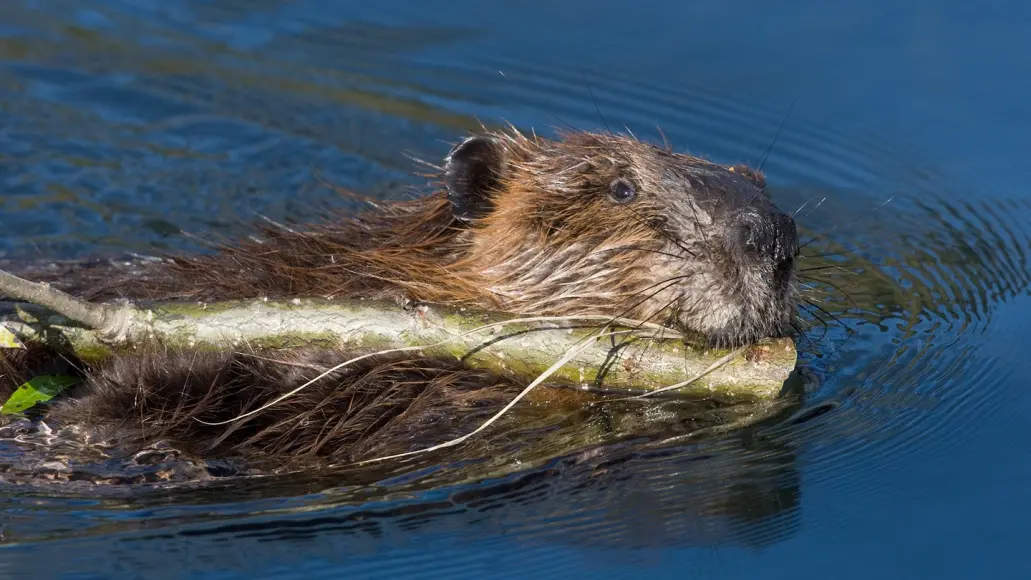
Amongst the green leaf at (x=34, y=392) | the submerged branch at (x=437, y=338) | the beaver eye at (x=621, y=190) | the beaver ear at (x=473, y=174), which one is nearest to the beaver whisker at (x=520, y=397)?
the submerged branch at (x=437, y=338)

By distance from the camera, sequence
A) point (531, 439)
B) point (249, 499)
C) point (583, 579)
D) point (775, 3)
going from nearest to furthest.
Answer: point (583, 579)
point (249, 499)
point (531, 439)
point (775, 3)

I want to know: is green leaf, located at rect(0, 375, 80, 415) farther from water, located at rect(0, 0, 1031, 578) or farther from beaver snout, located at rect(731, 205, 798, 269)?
beaver snout, located at rect(731, 205, 798, 269)

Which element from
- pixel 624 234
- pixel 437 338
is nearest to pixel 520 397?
pixel 437 338

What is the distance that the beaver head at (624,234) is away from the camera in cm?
411

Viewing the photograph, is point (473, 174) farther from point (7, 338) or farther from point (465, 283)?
point (7, 338)

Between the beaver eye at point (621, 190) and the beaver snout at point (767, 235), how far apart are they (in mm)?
445

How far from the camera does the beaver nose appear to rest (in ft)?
13.3

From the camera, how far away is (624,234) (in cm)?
437

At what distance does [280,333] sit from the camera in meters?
4.20

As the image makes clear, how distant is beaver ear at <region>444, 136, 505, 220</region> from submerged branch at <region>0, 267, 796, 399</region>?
469 millimetres

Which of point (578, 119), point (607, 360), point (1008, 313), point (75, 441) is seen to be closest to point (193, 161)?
point (578, 119)

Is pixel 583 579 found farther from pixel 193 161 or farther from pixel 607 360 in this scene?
pixel 193 161

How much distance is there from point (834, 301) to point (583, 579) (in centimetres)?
237

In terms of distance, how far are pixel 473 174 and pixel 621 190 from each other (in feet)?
1.67
